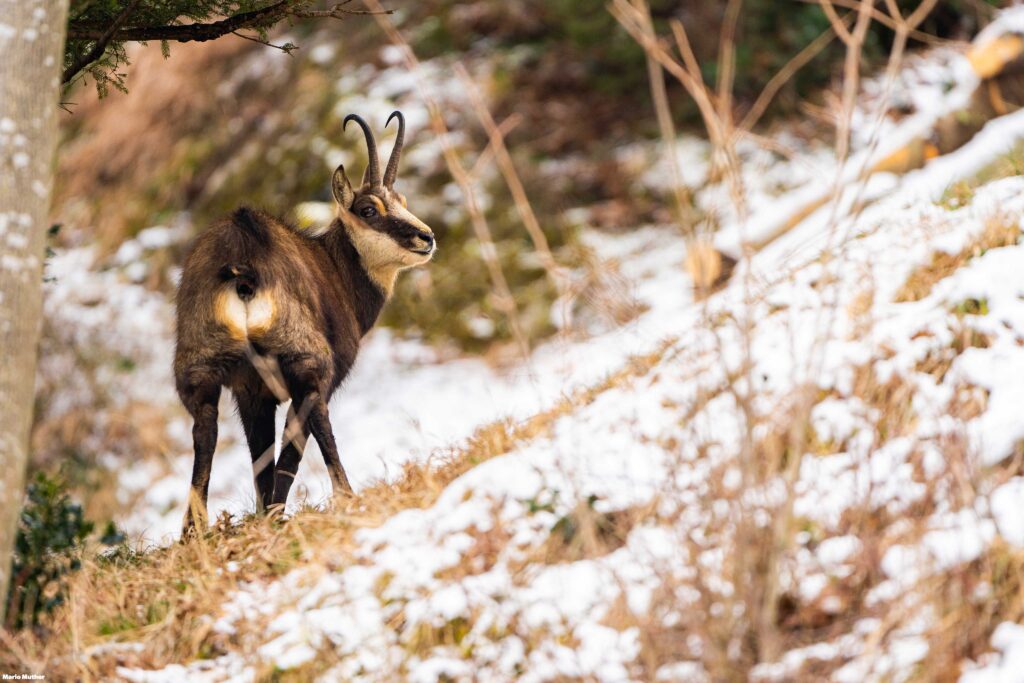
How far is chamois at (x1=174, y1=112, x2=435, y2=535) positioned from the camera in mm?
5328

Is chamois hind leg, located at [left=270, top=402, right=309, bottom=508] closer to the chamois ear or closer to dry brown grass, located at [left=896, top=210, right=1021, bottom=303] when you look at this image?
the chamois ear

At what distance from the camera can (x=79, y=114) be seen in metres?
16.7

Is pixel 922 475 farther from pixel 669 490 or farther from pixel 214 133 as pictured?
pixel 214 133

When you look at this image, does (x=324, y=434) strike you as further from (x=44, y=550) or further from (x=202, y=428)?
(x=44, y=550)

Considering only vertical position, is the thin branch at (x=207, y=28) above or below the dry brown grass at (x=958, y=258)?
above

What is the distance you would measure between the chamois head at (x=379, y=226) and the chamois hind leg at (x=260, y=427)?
111 centimetres

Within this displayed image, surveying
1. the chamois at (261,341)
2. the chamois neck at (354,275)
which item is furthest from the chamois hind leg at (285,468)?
the chamois neck at (354,275)

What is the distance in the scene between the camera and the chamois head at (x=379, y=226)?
21.2ft

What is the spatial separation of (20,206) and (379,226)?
2702 millimetres

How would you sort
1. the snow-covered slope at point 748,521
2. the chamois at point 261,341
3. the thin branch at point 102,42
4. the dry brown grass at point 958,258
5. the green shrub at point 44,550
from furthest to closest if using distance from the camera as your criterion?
the dry brown grass at point 958,258 → the chamois at point 261,341 → the green shrub at point 44,550 → the thin branch at point 102,42 → the snow-covered slope at point 748,521

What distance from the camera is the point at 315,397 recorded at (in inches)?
219

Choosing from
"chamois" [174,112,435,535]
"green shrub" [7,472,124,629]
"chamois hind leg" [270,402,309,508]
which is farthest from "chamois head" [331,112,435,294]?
"green shrub" [7,472,124,629]

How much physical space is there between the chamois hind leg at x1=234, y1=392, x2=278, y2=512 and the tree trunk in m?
1.81

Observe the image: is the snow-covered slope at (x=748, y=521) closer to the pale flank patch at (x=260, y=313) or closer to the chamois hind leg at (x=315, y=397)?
the chamois hind leg at (x=315, y=397)
